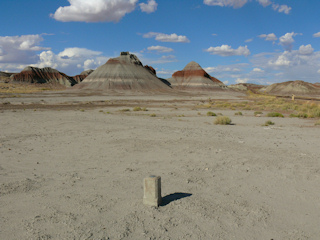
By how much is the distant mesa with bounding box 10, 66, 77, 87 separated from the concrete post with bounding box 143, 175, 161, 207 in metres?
169

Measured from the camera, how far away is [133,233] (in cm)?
460

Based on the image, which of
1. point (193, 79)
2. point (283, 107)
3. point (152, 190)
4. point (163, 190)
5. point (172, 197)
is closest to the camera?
point (152, 190)

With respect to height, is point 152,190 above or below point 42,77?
below

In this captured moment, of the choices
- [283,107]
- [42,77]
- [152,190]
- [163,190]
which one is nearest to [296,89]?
[283,107]

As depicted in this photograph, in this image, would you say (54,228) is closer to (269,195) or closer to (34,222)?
(34,222)

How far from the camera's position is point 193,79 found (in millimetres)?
152375

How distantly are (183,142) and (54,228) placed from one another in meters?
8.04

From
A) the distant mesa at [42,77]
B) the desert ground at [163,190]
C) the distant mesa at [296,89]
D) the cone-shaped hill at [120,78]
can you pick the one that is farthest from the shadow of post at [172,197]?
the distant mesa at [42,77]

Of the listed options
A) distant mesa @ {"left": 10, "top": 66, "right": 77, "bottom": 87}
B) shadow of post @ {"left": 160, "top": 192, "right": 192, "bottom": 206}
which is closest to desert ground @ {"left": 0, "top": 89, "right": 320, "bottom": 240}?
shadow of post @ {"left": 160, "top": 192, "right": 192, "bottom": 206}

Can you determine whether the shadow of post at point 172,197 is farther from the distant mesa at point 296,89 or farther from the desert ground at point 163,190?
the distant mesa at point 296,89

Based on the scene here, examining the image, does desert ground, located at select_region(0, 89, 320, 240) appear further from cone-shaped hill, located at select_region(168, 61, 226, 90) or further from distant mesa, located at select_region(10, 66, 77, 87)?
distant mesa, located at select_region(10, 66, 77, 87)

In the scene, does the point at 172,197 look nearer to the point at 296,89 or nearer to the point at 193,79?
the point at 296,89

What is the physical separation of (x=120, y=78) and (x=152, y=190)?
115487 mm

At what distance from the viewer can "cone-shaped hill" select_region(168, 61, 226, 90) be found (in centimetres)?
14562
